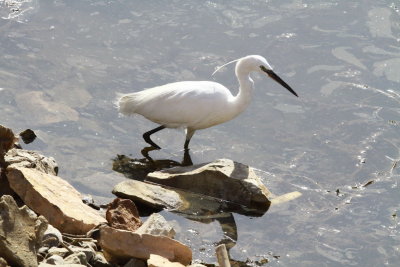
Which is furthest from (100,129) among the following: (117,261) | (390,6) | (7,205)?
(390,6)

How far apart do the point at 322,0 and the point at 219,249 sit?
858cm

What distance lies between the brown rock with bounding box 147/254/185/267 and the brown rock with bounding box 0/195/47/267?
2.32 feet

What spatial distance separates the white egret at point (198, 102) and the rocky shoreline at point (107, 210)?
3.14 feet

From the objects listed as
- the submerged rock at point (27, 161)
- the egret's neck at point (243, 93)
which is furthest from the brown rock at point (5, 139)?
the egret's neck at point (243, 93)

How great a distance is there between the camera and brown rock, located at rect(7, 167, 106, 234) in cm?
550

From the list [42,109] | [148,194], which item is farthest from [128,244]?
[42,109]

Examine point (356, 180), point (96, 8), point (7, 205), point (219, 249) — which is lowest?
point (356, 180)

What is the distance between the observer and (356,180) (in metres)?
8.15

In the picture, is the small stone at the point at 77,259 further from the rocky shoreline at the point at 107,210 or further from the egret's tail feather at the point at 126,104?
the egret's tail feather at the point at 126,104

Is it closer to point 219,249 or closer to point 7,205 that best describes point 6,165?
point 7,205

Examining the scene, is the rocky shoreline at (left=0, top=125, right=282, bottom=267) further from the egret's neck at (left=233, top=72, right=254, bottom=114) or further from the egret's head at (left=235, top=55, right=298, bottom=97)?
the egret's head at (left=235, top=55, right=298, bottom=97)

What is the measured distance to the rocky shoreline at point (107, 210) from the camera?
4.53 meters

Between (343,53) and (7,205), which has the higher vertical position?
(7,205)

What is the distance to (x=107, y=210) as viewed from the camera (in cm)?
581
